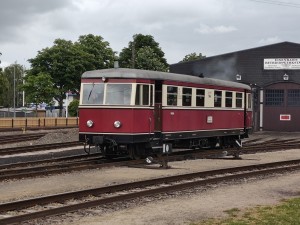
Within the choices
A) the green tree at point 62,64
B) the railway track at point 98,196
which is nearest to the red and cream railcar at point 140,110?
the railway track at point 98,196

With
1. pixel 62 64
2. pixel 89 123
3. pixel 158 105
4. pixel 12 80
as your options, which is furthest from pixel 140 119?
pixel 12 80

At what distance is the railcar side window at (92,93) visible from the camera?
16641 millimetres

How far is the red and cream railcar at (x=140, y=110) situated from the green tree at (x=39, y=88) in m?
39.5

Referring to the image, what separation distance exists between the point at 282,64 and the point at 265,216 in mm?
37179

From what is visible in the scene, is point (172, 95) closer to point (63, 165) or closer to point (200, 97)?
point (200, 97)

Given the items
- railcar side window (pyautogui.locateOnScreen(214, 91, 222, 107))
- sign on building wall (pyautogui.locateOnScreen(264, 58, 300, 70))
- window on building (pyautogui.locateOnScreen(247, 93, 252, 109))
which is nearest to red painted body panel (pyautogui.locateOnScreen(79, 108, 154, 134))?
railcar side window (pyautogui.locateOnScreen(214, 91, 222, 107))

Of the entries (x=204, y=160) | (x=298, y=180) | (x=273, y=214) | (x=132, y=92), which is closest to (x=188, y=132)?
(x=204, y=160)

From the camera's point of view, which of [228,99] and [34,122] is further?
[34,122]

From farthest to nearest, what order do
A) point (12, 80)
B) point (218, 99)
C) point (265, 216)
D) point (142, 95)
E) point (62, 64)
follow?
1. point (12, 80)
2. point (62, 64)
3. point (218, 99)
4. point (142, 95)
5. point (265, 216)

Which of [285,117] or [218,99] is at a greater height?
[218,99]

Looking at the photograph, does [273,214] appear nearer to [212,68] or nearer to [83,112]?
[83,112]

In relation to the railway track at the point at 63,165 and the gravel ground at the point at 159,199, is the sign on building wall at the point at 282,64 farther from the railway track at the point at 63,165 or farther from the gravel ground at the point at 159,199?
the gravel ground at the point at 159,199

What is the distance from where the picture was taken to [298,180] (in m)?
13.8

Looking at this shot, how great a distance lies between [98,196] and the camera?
10.5 m
